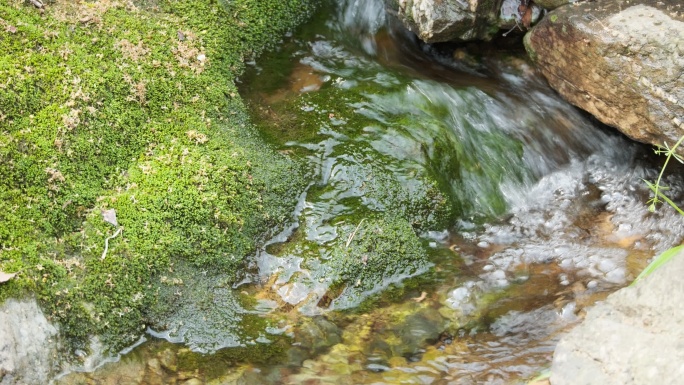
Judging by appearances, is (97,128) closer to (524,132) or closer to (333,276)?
(333,276)

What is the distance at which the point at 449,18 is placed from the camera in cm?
588

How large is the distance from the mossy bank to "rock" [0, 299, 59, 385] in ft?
0.29

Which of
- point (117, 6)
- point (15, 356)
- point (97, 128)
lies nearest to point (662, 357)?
point (15, 356)

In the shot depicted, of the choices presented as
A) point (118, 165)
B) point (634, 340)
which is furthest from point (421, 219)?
point (118, 165)

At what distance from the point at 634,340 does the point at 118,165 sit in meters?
3.50

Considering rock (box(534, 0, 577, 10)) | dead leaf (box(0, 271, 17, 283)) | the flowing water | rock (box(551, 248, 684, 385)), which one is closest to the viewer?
rock (box(551, 248, 684, 385))

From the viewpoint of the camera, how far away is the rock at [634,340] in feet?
9.55

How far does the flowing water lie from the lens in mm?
4328

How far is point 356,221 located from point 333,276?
51cm

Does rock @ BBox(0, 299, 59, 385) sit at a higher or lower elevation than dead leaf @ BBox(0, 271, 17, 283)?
lower

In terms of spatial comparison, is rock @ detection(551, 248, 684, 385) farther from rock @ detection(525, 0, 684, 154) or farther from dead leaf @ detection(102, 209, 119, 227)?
dead leaf @ detection(102, 209, 119, 227)

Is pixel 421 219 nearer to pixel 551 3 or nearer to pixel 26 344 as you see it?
pixel 551 3

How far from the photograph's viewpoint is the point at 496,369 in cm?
429

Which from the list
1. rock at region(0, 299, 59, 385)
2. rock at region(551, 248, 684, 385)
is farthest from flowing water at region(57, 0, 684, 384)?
rock at region(551, 248, 684, 385)
